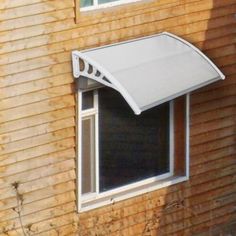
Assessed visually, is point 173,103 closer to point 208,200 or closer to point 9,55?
point 208,200

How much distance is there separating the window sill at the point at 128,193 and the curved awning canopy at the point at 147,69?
1.44 metres

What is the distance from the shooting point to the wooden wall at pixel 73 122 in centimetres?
1591

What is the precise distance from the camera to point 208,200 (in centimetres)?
1844

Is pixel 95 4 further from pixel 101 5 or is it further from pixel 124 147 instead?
pixel 124 147

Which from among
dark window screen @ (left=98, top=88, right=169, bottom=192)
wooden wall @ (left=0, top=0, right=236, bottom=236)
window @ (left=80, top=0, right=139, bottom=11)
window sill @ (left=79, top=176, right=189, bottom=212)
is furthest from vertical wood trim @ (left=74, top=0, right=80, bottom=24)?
window sill @ (left=79, top=176, right=189, bottom=212)

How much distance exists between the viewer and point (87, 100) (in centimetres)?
1686

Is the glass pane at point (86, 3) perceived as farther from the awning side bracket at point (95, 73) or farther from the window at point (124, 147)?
the window at point (124, 147)

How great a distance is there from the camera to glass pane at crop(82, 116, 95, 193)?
16.9 meters

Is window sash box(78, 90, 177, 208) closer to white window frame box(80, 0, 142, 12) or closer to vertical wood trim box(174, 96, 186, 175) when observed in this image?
vertical wood trim box(174, 96, 186, 175)

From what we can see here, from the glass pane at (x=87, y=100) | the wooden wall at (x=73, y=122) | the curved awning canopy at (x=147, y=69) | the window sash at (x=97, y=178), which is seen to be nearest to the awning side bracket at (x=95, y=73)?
the curved awning canopy at (x=147, y=69)

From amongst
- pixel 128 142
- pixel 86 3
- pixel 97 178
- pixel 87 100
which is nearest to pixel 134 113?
pixel 128 142

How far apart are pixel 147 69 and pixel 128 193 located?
5.51 ft

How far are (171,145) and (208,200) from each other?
39.0 inches

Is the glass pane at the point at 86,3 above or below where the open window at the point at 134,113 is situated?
above
